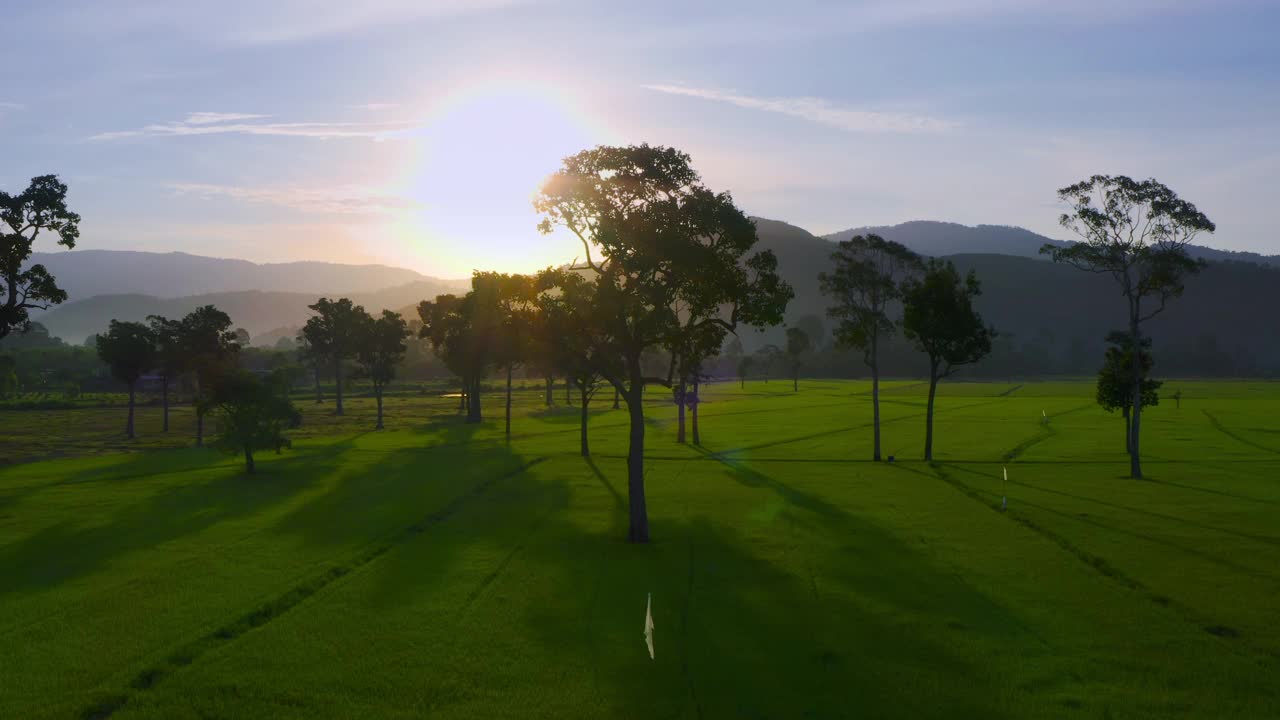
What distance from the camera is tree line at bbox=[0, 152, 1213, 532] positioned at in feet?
105

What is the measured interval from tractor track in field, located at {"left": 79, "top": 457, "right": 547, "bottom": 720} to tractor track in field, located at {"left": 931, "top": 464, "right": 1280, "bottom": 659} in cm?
2049

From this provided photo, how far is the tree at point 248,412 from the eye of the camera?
54.7 metres

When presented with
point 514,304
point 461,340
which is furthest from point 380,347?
point 514,304

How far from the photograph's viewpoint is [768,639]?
2016 centimetres

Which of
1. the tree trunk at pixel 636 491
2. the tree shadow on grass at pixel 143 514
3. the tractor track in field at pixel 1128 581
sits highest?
the tree trunk at pixel 636 491

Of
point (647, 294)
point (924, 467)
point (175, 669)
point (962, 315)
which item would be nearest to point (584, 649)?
point (175, 669)

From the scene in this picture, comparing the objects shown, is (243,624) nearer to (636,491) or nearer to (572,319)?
(636,491)

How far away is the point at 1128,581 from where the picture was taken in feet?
83.1

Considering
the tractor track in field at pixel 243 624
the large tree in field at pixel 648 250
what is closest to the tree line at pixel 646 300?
the large tree in field at pixel 648 250

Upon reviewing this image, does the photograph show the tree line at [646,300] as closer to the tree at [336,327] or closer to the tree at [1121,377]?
the tree at [1121,377]

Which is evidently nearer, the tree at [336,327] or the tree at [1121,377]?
the tree at [1121,377]

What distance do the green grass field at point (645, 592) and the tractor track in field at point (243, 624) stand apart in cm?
9

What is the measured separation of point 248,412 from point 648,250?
37.0 m

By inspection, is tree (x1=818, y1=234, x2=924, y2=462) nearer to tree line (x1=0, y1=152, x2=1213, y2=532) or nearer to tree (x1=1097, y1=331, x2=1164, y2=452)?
tree line (x1=0, y1=152, x2=1213, y2=532)
